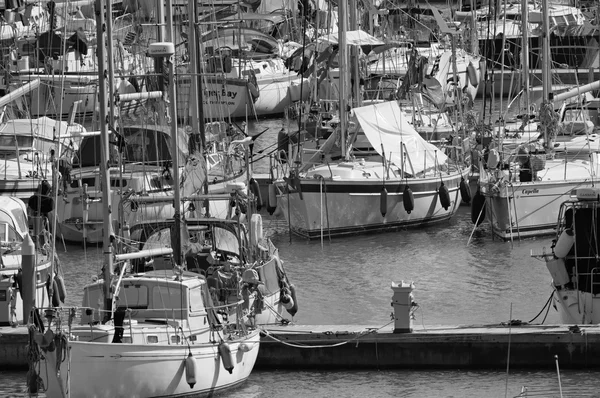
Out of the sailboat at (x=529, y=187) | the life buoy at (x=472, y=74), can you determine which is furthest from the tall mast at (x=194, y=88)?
the life buoy at (x=472, y=74)

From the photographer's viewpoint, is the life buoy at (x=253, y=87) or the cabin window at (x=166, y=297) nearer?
the cabin window at (x=166, y=297)

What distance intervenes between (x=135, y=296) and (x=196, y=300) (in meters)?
1.06

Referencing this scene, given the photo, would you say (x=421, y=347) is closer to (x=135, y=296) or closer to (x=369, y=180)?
(x=135, y=296)

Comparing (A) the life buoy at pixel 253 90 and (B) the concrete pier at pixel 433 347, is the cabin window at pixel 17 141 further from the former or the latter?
(A) the life buoy at pixel 253 90

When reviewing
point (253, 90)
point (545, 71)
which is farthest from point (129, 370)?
point (253, 90)

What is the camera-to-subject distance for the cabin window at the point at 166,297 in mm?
30062

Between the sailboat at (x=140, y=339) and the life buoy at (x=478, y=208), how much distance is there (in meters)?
16.0

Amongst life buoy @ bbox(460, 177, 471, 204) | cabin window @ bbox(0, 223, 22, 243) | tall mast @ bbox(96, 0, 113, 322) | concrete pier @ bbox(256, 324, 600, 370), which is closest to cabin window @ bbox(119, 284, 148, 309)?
tall mast @ bbox(96, 0, 113, 322)

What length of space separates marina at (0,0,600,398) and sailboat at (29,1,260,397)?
4 cm

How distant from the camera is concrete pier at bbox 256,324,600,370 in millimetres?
31500

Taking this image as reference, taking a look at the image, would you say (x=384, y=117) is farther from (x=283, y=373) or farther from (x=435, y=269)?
(x=283, y=373)

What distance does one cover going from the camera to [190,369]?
2939cm

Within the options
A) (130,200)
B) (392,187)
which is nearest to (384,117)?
(392,187)

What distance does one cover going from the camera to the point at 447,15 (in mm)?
92500
